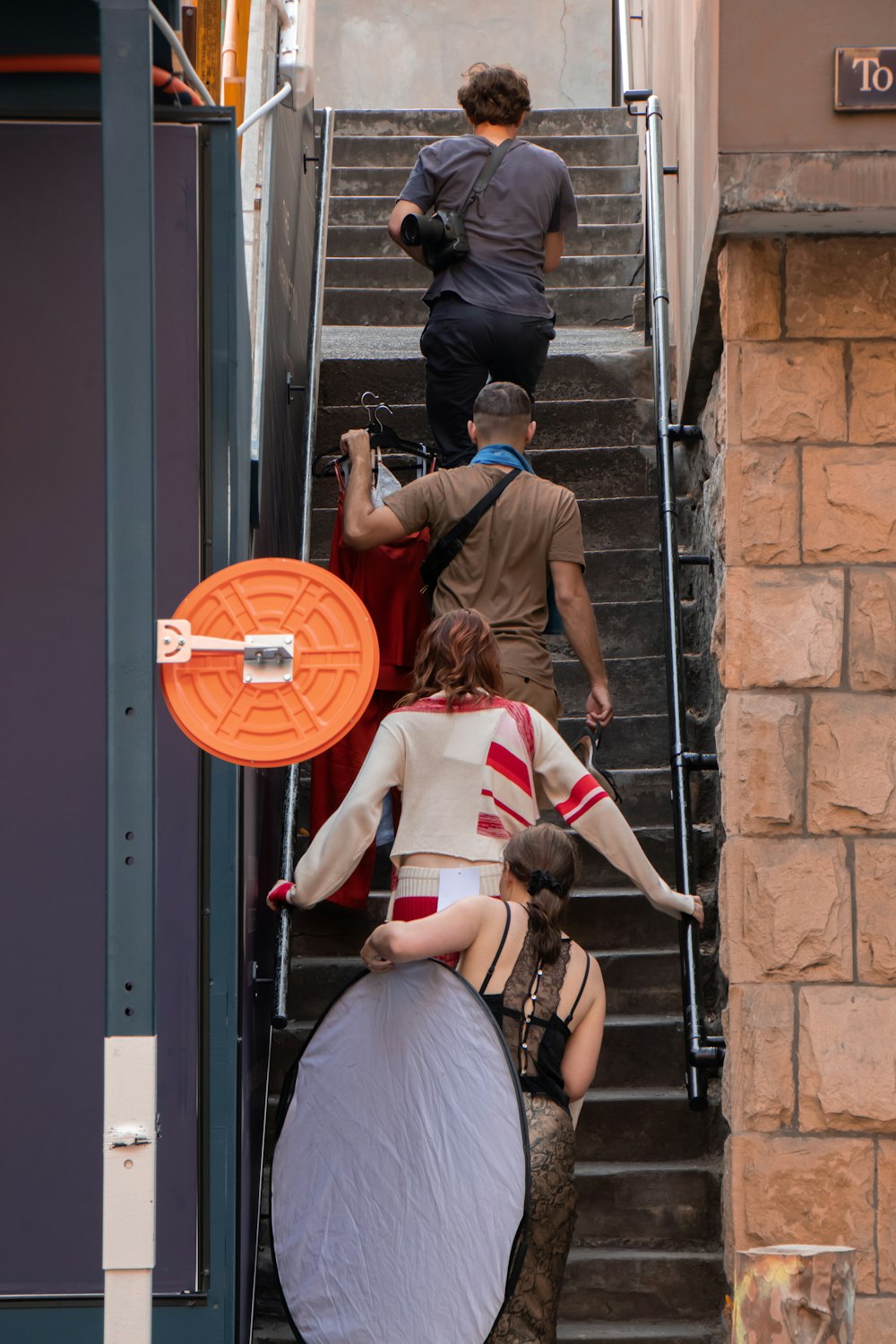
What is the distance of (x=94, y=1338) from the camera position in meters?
3.91

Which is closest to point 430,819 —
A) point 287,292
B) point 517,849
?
point 517,849

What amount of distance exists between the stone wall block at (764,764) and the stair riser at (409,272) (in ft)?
15.0

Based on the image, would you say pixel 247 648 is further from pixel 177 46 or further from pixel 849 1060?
pixel 849 1060

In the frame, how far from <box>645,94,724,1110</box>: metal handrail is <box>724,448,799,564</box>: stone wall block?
2.33ft

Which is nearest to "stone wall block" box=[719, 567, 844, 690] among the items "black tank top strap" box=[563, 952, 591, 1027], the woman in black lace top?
the woman in black lace top

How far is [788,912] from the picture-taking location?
398cm

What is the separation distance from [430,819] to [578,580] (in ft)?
3.96

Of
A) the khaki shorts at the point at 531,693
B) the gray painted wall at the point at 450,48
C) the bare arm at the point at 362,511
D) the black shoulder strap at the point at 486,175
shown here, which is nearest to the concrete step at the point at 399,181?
the black shoulder strap at the point at 486,175

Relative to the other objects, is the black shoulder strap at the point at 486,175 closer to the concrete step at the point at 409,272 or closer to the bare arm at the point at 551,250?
the bare arm at the point at 551,250

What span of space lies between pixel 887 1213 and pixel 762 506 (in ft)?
5.52

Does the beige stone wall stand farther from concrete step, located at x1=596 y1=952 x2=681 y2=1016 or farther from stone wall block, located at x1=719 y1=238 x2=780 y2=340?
concrete step, located at x1=596 y1=952 x2=681 y2=1016

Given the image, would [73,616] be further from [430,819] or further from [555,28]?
[555,28]

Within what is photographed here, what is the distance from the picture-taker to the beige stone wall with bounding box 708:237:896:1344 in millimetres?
3914

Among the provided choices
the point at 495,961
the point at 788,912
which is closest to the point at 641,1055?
the point at 788,912
